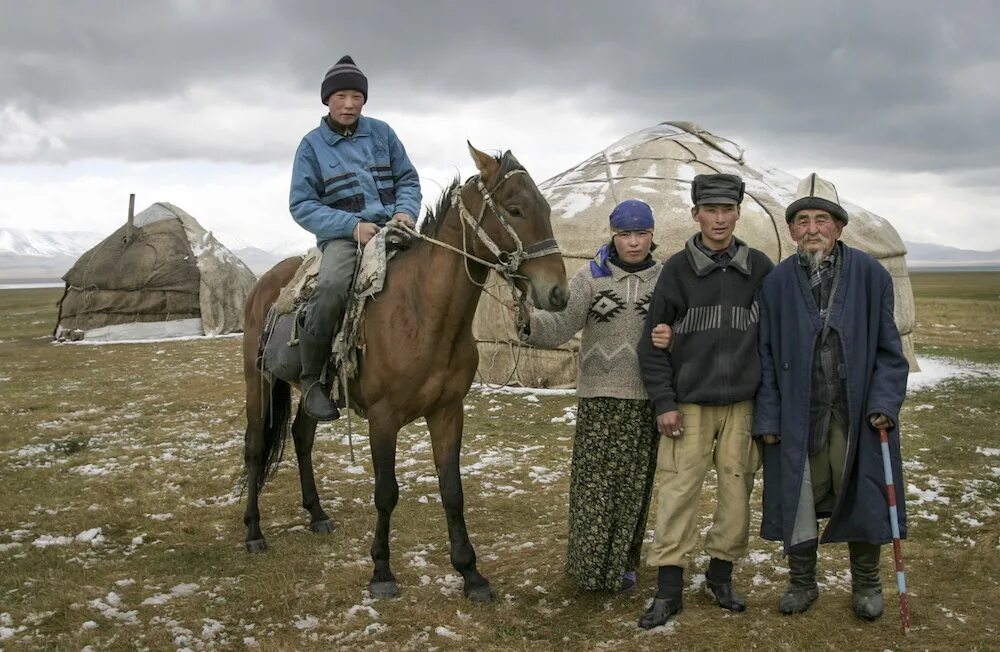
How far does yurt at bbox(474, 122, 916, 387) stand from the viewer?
28.6 feet

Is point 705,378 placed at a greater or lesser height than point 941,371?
Answer: greater

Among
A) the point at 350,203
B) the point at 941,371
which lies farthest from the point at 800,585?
the point at 941,371

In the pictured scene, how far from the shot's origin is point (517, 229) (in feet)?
10.2

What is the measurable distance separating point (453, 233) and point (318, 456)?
3.49 meters

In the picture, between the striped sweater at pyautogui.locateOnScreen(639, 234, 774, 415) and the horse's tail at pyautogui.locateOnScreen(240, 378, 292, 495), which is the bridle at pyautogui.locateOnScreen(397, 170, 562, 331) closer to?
the striped sweater at pyautogui.locateOnScreen(639, 234, 774, 415)

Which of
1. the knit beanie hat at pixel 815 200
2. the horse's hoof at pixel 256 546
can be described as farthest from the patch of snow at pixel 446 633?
the knit beanie hat at pixel 815 200

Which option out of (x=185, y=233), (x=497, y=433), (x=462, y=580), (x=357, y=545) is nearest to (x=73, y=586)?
(x=357, y=545)

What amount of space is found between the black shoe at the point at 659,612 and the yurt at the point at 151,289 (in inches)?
583

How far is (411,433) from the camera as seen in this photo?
699 cm

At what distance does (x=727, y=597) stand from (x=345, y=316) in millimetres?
2175

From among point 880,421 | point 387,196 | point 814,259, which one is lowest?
point 880,421

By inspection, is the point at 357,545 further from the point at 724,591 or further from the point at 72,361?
the point at 72,361

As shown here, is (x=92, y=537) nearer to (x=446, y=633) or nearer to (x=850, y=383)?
(x=446, y=633)

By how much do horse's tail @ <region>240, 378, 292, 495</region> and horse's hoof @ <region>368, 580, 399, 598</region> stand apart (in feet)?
4.24
